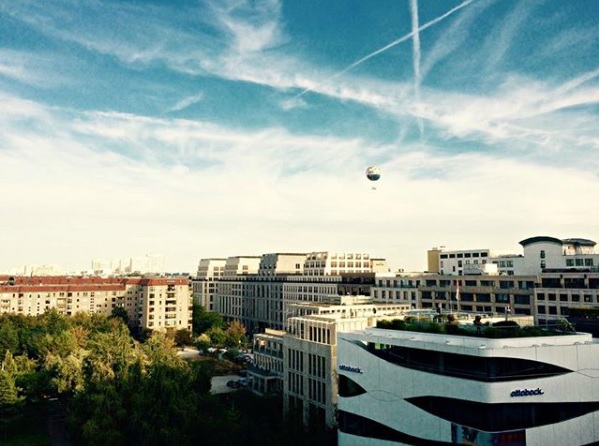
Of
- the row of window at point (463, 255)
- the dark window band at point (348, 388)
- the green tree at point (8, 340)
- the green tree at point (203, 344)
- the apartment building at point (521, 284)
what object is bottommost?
the green tree at point (203, 344)

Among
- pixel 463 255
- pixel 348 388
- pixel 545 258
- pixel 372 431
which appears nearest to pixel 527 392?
pixel 372 431

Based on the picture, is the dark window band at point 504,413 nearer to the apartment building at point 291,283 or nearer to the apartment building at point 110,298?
the apartment building at point 291,283

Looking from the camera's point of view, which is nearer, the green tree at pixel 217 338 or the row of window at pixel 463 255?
the green tree at pixel 217 338

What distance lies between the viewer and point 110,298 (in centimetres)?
17800

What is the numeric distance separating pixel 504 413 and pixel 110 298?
527ft

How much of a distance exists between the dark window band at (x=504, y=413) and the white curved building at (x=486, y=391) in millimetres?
75

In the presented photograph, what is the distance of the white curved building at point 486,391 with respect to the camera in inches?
1587

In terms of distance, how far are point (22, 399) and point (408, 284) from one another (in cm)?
8423

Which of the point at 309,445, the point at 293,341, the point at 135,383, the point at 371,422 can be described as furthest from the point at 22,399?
the point at 371,422

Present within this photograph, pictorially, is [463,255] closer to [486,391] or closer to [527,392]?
[527,392]

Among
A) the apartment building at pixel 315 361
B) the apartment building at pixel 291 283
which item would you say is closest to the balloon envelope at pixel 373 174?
the apartment building at pixel 315 361

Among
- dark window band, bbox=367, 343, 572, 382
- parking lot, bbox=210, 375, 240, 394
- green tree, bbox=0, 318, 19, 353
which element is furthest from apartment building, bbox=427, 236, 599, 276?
green tree, bbox=0, 318, 19, 353

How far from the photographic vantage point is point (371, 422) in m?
49.2

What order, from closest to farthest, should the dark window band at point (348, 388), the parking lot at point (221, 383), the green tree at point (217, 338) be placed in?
the dark window band at point (348, 388) < the parking lot at point (221, 383) < the green tree at point (217, 338)
